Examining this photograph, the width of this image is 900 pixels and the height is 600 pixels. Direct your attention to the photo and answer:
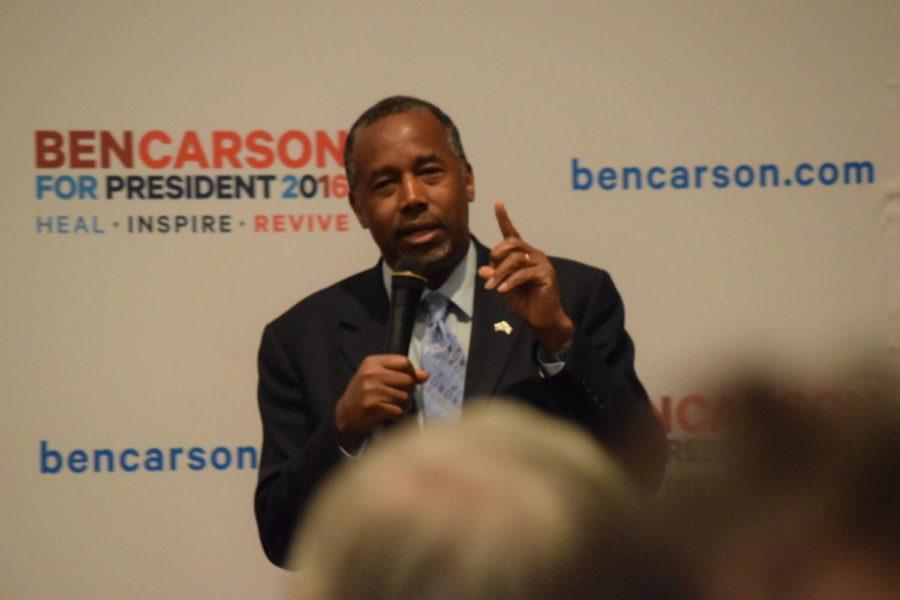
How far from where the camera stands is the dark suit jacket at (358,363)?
7.64 ft

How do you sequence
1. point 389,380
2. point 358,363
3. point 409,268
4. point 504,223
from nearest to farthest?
1. point 389,380
2. point 504,223
3. point 409,268
4. point 358,363

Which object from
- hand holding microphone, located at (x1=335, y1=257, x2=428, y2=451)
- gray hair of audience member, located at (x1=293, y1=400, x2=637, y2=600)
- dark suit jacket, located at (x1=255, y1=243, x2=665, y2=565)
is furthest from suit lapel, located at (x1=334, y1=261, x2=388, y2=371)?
gray hair of audience member, located at (x1=293, y1=400, x2=637, y2=600)

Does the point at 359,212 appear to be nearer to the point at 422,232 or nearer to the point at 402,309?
the point at 422,232

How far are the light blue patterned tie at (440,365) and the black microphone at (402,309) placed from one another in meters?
0.26

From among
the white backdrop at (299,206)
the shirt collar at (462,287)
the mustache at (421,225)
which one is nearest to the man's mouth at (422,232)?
the mustache at (421,225)

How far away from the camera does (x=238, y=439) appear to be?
140 inches

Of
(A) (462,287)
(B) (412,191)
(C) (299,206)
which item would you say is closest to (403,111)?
(B) (412,191)

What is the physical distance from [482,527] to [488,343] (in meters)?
2.07

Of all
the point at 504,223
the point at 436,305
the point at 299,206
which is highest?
the point at 299,206

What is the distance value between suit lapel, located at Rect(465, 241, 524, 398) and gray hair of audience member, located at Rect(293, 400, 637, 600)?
1.96 meters

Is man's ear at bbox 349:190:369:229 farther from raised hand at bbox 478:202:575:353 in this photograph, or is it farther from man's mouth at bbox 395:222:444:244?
raised hand at bbox 478:202:575:353

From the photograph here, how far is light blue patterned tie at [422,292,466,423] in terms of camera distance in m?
2.55

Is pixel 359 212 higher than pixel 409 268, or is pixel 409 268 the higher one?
pixel 359 212

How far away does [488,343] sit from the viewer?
8.59ft
